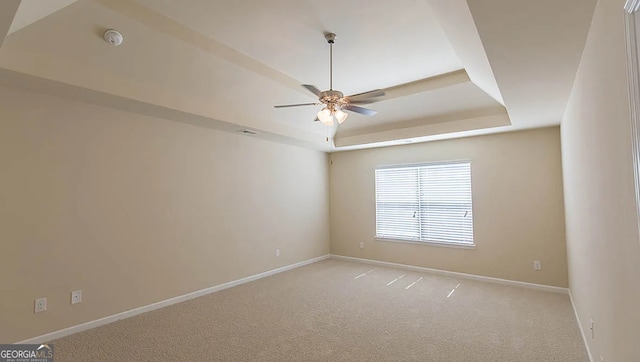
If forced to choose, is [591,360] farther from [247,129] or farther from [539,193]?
[247,129]

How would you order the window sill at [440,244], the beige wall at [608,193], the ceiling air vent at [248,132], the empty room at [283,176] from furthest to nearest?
the window sill at [440,244] < the ceiling air vent at [248,132] < the empty room at [283,176] < the beige wall at [608,193]

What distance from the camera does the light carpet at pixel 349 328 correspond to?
105 inches

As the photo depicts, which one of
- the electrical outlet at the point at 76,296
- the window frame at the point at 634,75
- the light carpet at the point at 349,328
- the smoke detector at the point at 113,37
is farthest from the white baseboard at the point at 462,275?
the smoke detector at the point at 113,37

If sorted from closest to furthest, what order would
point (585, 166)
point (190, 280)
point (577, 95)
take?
point (585, 166) < point (577, 95) < point (190, 280)

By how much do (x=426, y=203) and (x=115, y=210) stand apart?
4.83m

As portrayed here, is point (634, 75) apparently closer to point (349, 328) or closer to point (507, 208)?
point (349, 328)

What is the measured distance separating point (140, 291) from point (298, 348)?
2.19 metres

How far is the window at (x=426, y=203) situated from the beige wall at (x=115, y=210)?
2292 mm

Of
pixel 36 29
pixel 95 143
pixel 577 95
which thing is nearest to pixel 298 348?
pixel 95 143

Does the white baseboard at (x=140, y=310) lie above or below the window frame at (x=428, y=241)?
below

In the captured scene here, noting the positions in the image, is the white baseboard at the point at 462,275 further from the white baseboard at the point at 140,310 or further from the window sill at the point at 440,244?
the white baseboard at the point at 140,310

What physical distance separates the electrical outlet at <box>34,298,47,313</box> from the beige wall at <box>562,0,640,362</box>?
14.4 ft

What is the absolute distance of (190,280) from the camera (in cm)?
420
